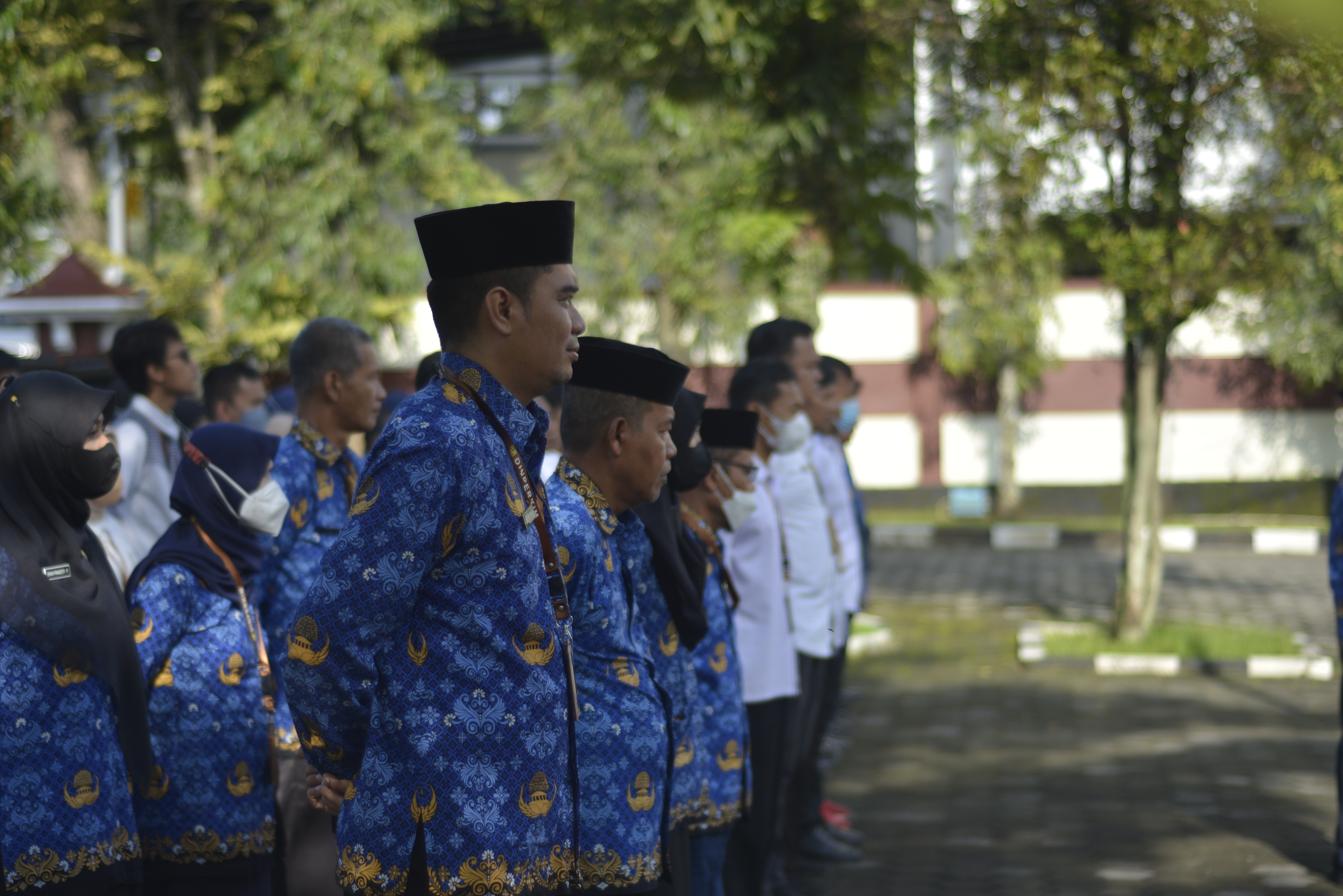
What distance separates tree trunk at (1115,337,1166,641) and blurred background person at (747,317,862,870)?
5168 millimetres

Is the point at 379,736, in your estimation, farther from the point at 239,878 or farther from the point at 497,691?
the point at 239,878

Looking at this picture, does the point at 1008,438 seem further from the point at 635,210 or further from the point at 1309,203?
the point at 1309,203

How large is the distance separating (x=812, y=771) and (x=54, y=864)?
3.90 m

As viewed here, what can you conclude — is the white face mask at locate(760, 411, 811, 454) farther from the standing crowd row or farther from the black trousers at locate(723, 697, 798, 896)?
the black trousers at locate(723, 697, 798, 896)

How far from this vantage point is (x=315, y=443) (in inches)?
177

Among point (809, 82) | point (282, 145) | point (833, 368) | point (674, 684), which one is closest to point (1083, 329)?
point (282, 145)

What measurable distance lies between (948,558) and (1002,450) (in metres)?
4.21

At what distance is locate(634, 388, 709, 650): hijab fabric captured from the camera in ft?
11.7

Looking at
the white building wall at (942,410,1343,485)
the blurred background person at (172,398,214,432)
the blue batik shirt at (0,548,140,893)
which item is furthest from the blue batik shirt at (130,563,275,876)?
the white building wall at (942,410,1343,485)

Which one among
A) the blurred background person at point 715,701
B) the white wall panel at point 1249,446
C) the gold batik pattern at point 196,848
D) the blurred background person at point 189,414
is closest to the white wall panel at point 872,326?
the white wall panel at point 1249,446

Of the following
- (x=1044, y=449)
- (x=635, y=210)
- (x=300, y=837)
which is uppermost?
(x=635, y=210)

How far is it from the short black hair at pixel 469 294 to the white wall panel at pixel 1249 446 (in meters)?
20.3

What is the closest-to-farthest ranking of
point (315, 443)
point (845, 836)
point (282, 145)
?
1. point (315, 443)
2. point (845, 836)
3. point (282, 145)

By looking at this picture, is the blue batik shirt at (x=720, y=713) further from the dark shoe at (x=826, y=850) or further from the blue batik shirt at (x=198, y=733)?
the dark shoe at (x=826, y=850)
